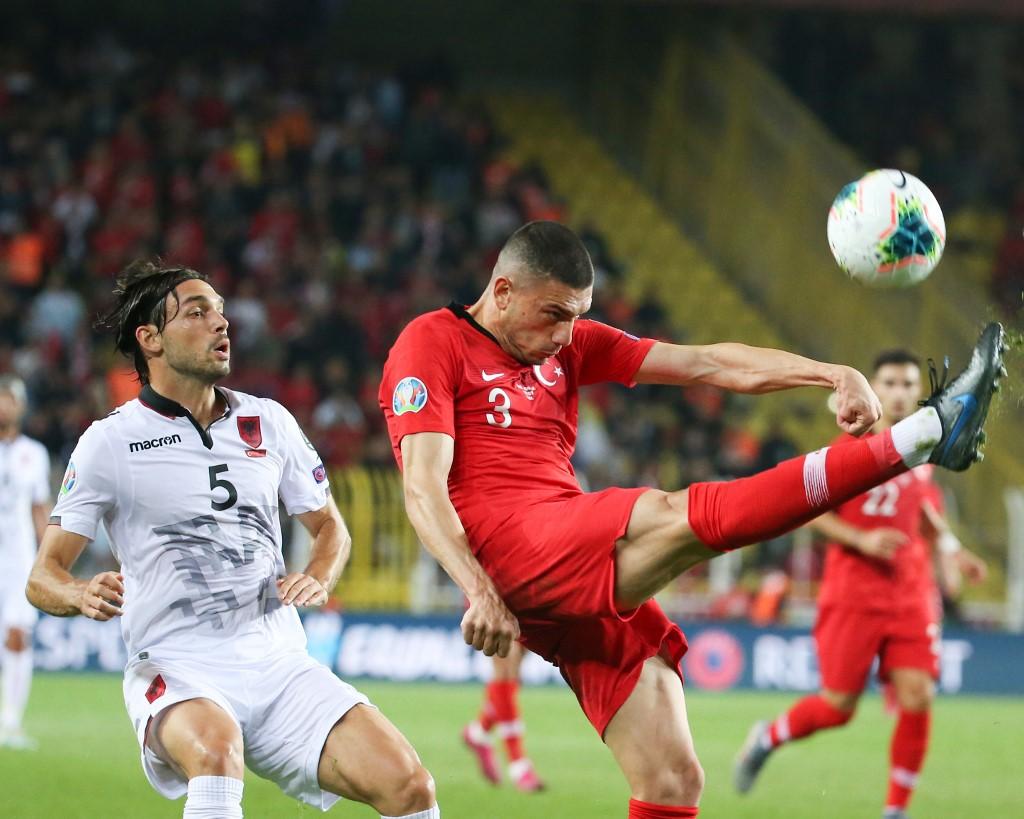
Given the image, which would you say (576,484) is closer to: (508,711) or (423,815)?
(423,815)

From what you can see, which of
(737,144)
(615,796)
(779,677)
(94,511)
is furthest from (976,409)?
(737,144)

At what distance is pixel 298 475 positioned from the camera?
5.93 m

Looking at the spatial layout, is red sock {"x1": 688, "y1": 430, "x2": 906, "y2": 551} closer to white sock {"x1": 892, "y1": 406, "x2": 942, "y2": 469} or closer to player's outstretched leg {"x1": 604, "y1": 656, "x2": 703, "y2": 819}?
white sock {"x1": 892, "y1": 406, "x2": 942, "y2": 469}

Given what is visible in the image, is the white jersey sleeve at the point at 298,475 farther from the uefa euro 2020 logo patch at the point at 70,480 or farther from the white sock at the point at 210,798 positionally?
the white sock at the point at 210,798

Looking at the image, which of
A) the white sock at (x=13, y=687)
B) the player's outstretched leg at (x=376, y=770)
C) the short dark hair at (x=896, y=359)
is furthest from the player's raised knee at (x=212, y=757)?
the white sock at (x=13, y=687)

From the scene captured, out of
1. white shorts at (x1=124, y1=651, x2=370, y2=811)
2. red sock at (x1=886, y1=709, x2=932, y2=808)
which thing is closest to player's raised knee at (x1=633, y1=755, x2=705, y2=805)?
white shorts at (x1=124, y1=651, x2=370, y2=811)

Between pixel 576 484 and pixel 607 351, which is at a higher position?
pixel 607 351

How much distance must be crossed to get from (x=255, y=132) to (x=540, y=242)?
16.6 meters

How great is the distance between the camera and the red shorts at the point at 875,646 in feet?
29.2

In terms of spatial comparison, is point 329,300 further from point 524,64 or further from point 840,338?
point 524,64

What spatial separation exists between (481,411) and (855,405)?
1288 millimetres

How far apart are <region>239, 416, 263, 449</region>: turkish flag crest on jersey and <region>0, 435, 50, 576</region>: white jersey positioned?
5752 mm

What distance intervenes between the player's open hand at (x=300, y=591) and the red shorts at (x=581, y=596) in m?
0.56

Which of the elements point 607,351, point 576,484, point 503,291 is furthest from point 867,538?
point 503,291
